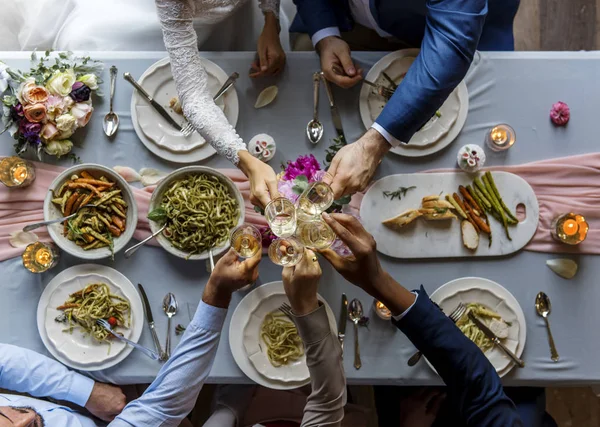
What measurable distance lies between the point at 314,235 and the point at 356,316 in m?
0.51

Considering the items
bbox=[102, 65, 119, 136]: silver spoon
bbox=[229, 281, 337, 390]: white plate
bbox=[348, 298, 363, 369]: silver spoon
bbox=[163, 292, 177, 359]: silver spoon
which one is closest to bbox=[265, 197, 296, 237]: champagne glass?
bbox=[229, 281, 337, 390]: white plate

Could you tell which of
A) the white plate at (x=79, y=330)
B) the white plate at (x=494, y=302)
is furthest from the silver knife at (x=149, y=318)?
the white plate at (x=494, y=302)

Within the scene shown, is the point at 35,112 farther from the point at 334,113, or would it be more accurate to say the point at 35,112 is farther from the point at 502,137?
the point at 502,137

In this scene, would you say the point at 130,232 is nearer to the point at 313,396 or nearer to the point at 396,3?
the point at 313,396

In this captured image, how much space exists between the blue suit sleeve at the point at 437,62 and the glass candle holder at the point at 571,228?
70 centimetres

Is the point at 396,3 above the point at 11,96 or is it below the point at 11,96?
above

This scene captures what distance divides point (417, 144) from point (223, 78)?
79 centimetres

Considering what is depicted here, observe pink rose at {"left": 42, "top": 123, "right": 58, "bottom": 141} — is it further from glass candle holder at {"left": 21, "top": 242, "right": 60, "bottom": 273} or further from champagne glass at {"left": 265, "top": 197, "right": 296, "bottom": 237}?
champagne glass at {"left": 265, "top": 197, "right": 296, "bottom": 237}

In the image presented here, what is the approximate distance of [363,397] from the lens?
262cm

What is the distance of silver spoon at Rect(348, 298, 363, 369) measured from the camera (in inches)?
74.5

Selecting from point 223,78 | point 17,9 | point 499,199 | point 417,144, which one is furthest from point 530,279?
point 17,9

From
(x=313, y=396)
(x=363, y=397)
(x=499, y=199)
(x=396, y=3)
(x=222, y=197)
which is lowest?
(x=363, y=397)

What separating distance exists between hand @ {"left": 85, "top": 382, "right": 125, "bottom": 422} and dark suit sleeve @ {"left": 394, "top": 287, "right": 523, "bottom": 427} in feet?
3.79

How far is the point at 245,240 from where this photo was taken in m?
1.68
